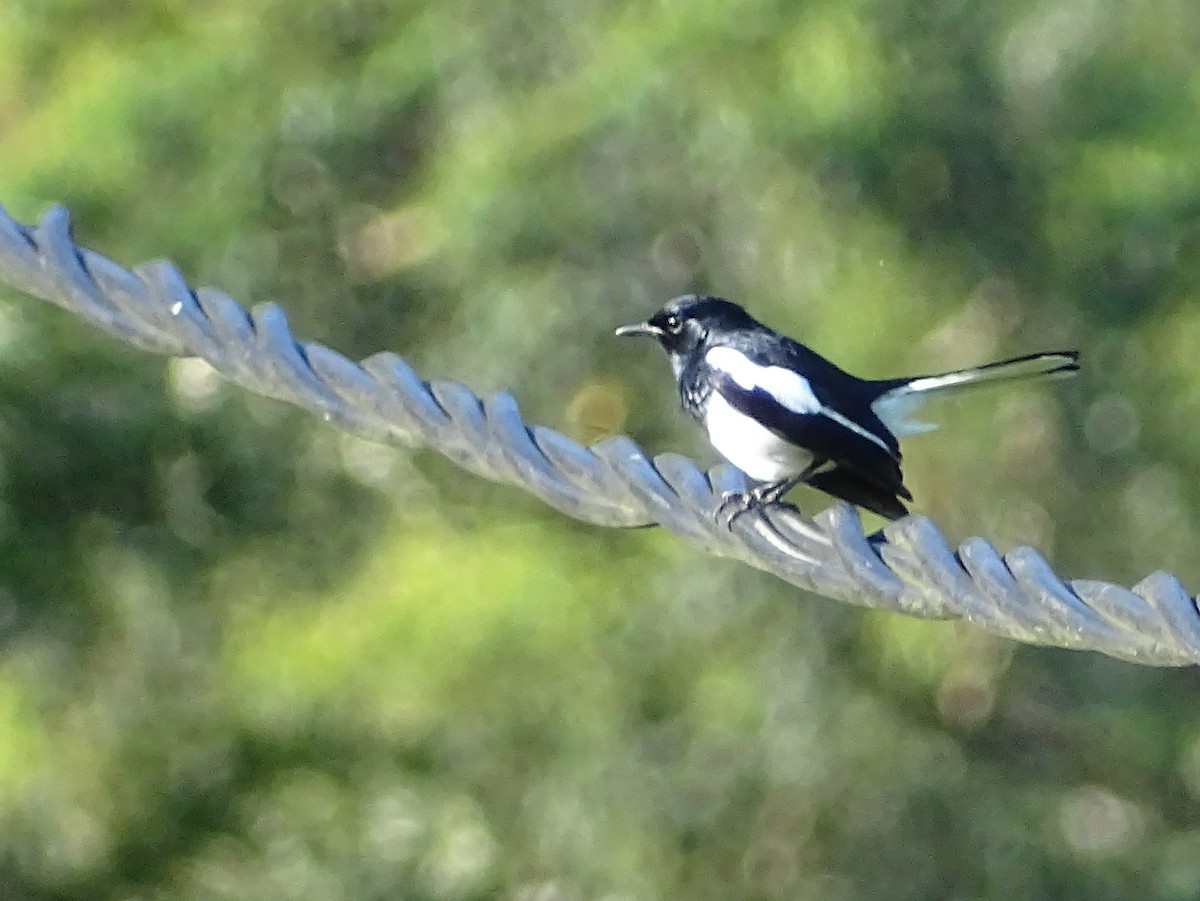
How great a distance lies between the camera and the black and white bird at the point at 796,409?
278 centimetres

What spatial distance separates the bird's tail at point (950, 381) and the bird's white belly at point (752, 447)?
0.62 ft

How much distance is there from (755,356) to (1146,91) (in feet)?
8.38

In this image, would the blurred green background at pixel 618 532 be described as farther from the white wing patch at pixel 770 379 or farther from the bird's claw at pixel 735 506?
the bird's claw at pixel 735 506

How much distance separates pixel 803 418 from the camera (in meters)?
2.84

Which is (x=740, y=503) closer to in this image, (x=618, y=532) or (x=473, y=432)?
(x=473, y=432)

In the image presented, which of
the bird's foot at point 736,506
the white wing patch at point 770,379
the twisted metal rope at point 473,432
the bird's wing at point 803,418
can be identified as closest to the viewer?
the twisted metal rope at point 473,432

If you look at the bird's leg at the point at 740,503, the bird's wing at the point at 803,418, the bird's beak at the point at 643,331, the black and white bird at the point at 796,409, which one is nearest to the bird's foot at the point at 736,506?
the bird's leg at the point at 740,503

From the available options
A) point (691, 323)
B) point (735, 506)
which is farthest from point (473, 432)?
point (691, 323)

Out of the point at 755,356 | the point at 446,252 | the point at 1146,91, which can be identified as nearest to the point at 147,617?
the point at 446,252

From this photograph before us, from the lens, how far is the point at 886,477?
2.75 metres

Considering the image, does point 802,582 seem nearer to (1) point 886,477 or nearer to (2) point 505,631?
(1) point 886,477

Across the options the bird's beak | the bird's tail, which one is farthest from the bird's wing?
the bird's beak

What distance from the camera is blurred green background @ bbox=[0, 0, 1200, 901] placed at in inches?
180

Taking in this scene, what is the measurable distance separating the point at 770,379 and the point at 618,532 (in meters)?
1.98
